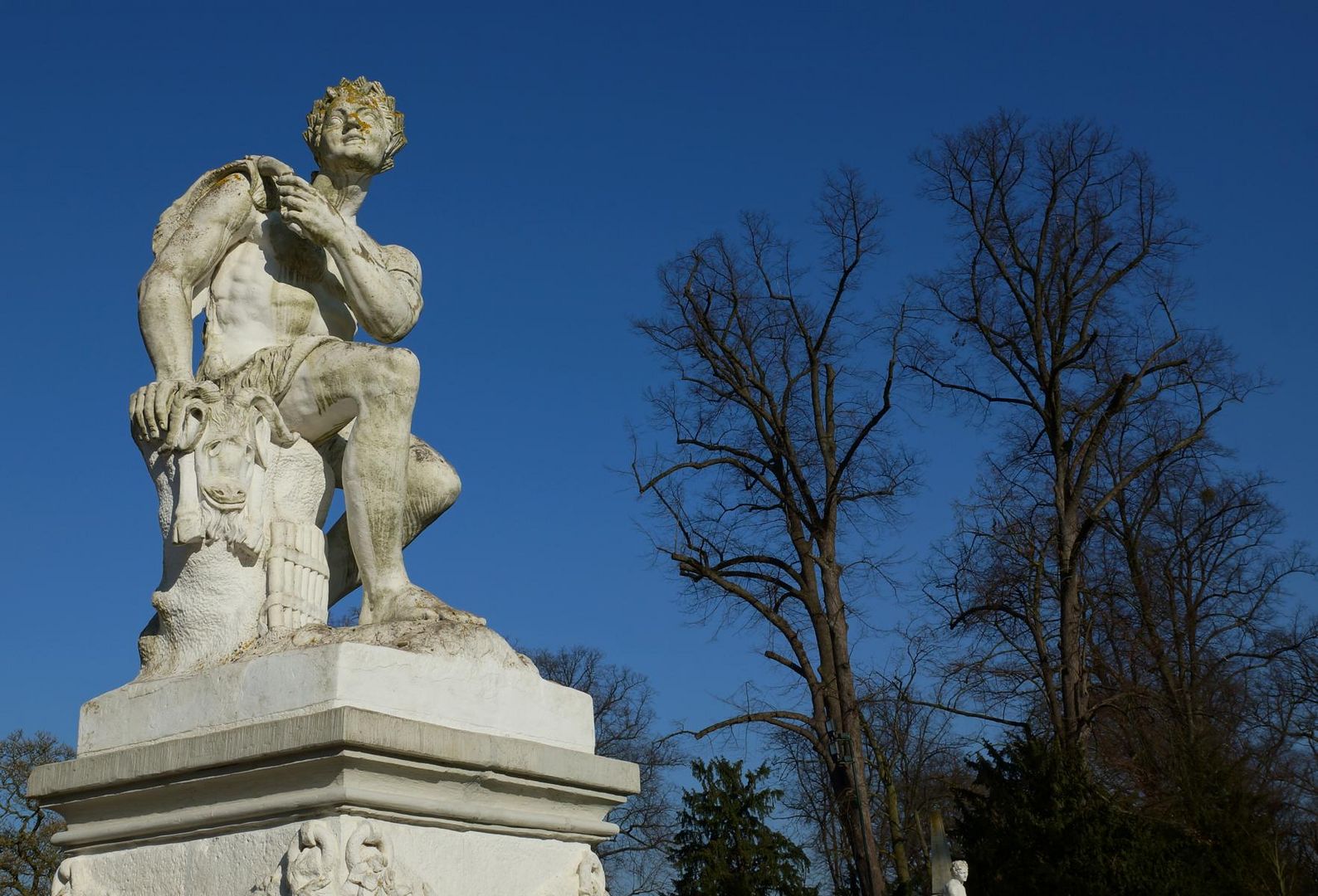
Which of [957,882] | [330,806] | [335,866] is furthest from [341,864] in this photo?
[957,882]

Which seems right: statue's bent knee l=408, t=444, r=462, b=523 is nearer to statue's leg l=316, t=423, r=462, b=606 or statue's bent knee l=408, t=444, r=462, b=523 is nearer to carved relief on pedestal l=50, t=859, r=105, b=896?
statue's leg l=316, t=423, r=462, b=606

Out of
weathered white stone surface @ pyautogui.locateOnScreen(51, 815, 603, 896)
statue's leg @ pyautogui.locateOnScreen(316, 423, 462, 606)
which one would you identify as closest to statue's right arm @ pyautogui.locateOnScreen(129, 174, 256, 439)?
statue's leg @ pyautogui.locateOnScreen(316, 423, 462, 606)

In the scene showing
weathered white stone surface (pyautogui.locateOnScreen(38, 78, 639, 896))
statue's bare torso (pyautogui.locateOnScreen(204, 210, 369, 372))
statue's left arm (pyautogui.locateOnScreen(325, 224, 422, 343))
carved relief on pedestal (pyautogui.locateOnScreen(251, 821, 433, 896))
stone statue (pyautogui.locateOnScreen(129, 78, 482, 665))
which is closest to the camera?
carved relief on pedestal (pyautogui.locateOnScreen(251, 821, 433, 896))

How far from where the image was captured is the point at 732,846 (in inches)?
898

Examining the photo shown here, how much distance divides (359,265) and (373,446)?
65cm

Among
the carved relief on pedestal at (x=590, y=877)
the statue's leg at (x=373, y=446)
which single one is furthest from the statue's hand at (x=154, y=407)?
the carved relief on pedestal at (x=590, y=877)

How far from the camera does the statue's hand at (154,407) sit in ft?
13.8

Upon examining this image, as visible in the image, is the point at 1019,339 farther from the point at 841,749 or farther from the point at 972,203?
the point at 841,749

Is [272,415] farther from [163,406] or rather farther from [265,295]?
[265,295]

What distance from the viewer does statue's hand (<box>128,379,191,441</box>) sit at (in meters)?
4.21

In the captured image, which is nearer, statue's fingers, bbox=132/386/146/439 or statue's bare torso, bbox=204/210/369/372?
statue's fingers, bbox=132/386/146/439

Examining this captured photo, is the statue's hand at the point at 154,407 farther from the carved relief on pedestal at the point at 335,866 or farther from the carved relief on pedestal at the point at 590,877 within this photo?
the carved relief on pedestal at the point at 590,877

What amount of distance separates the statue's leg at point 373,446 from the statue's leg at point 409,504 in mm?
196

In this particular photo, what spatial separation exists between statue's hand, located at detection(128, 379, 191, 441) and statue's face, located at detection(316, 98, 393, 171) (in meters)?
1.02
